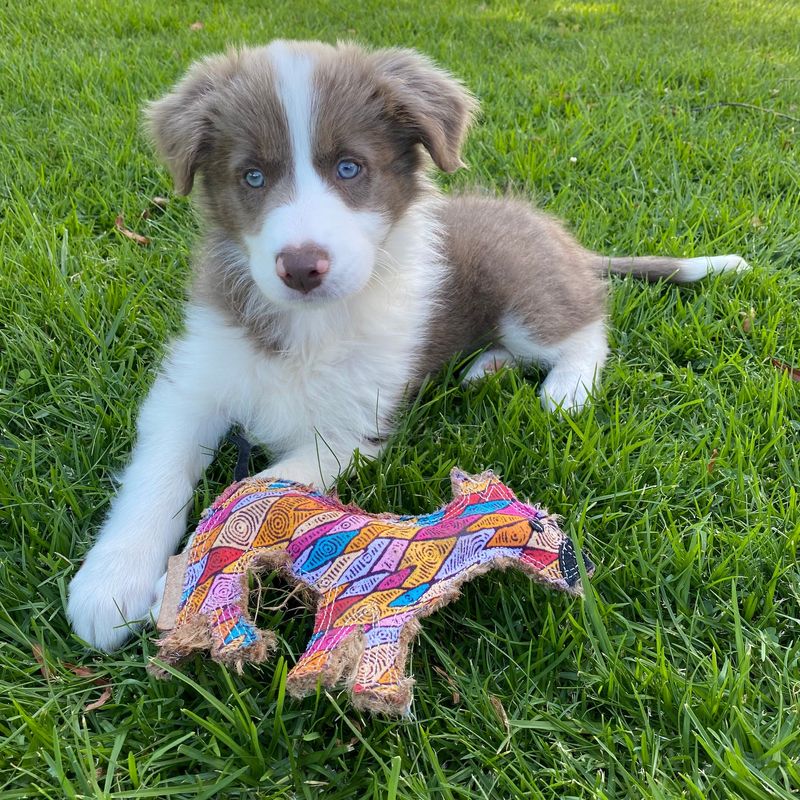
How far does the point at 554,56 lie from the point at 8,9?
16.0 ft

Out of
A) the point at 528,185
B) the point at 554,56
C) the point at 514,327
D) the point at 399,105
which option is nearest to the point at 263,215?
the point at 399,105

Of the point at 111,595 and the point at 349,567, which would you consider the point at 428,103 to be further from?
the point at 111,595

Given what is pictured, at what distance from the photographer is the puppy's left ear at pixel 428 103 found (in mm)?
2518

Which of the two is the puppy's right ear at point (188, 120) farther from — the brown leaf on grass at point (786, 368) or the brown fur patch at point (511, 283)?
the brown leaf on grass at point (786, 368)

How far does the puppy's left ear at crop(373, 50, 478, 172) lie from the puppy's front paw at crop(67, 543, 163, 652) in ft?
5.34

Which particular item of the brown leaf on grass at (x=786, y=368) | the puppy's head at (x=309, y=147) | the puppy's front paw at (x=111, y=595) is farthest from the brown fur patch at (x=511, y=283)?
the puppy's front paw at (x=111, y=595)

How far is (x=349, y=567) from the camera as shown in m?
1.82

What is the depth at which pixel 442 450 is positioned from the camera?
2.59m

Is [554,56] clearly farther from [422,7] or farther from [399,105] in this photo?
[399,105]

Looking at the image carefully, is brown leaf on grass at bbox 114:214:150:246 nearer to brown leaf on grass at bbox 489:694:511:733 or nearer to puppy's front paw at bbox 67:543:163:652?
puppy's front paw at bbox 67:543:163:652

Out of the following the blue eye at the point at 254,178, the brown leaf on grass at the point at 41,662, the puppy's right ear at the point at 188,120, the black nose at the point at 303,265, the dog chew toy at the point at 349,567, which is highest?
the puppy's right ear at the point at 188,120

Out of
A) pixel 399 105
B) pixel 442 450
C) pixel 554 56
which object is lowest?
pixel 442 450

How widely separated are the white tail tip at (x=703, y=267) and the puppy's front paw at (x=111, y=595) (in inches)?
104

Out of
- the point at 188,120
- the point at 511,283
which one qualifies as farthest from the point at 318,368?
the point at 511,283
